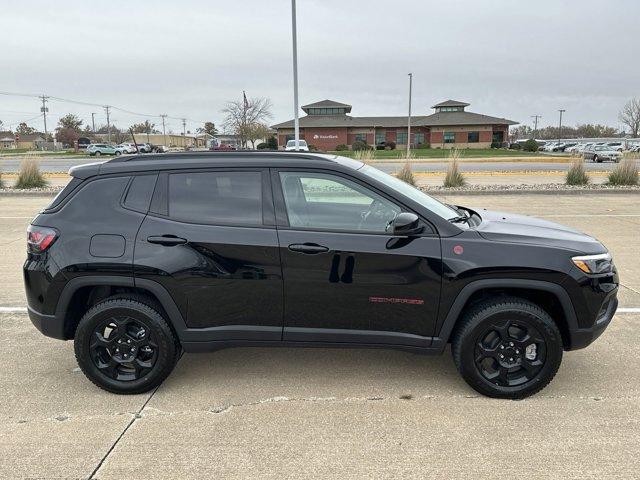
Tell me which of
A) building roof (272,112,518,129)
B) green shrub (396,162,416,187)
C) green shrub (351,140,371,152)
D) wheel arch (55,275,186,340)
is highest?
building roof (272,112,518,129)

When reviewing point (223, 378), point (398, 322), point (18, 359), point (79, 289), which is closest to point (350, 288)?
point (398, 322)

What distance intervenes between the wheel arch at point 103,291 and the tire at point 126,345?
82 millimetres

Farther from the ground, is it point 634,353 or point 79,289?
point 79,289

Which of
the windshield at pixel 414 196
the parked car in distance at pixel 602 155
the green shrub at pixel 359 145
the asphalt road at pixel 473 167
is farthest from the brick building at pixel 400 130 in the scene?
the windshield at pixel 414 196

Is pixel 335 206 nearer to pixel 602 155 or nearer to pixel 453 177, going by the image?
pixel 453 177

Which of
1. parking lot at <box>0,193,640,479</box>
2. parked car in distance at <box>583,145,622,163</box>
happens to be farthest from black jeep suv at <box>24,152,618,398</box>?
parked car in distance at <box>583,145,622,163</box>

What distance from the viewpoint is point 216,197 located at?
140 inches

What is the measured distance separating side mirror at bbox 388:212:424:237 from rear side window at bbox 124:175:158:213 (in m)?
1.72

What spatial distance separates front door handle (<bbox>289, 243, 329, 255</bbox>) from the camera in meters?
3.34

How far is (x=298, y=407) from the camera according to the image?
11.1 ft

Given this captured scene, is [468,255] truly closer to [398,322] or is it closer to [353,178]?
[398,322]

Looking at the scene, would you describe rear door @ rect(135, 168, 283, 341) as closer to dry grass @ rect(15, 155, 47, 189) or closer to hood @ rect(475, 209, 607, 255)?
hood @ rect(475, 209, 607, 255)

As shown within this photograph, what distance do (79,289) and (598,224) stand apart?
9.71 meters

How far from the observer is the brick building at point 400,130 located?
62.4 m
